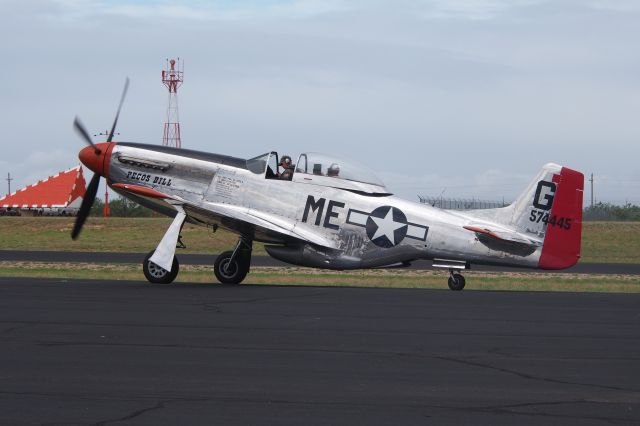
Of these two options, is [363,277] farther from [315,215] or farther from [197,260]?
[197,260]

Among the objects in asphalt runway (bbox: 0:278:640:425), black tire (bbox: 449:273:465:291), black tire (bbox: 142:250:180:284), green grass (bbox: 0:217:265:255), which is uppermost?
asphalt runway (bbox: 0:278:640:425)

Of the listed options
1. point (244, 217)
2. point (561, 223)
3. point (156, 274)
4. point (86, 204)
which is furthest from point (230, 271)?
point (561, 223)

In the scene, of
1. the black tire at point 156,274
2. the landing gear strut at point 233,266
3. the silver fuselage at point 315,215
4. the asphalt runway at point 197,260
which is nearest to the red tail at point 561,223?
the silver fuselage at point 315,215

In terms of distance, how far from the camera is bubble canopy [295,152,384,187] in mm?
20578

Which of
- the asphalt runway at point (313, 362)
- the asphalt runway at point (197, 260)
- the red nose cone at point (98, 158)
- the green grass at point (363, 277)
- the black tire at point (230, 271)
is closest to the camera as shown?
the asphalt runway at point (313, 362)

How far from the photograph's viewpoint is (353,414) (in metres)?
7.56

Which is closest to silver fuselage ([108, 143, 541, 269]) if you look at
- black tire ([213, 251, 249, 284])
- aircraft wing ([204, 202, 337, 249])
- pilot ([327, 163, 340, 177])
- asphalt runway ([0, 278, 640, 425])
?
aircraft wing ([204, 202, 337, 249])

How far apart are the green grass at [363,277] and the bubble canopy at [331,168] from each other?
13.0 feet

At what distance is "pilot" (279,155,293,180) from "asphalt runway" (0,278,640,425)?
5.26m

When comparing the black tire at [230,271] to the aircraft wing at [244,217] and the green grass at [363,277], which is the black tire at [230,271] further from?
the green grass at [363,277]

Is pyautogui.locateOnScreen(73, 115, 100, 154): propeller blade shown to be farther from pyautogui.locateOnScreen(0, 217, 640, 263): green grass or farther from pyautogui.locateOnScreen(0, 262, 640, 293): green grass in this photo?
pyautogui.locateOnScreen(0, 217, 640, 263): green grass

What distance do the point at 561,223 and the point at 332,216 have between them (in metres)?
4.45

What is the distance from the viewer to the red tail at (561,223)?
20.1 meters

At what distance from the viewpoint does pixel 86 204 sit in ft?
71.8
